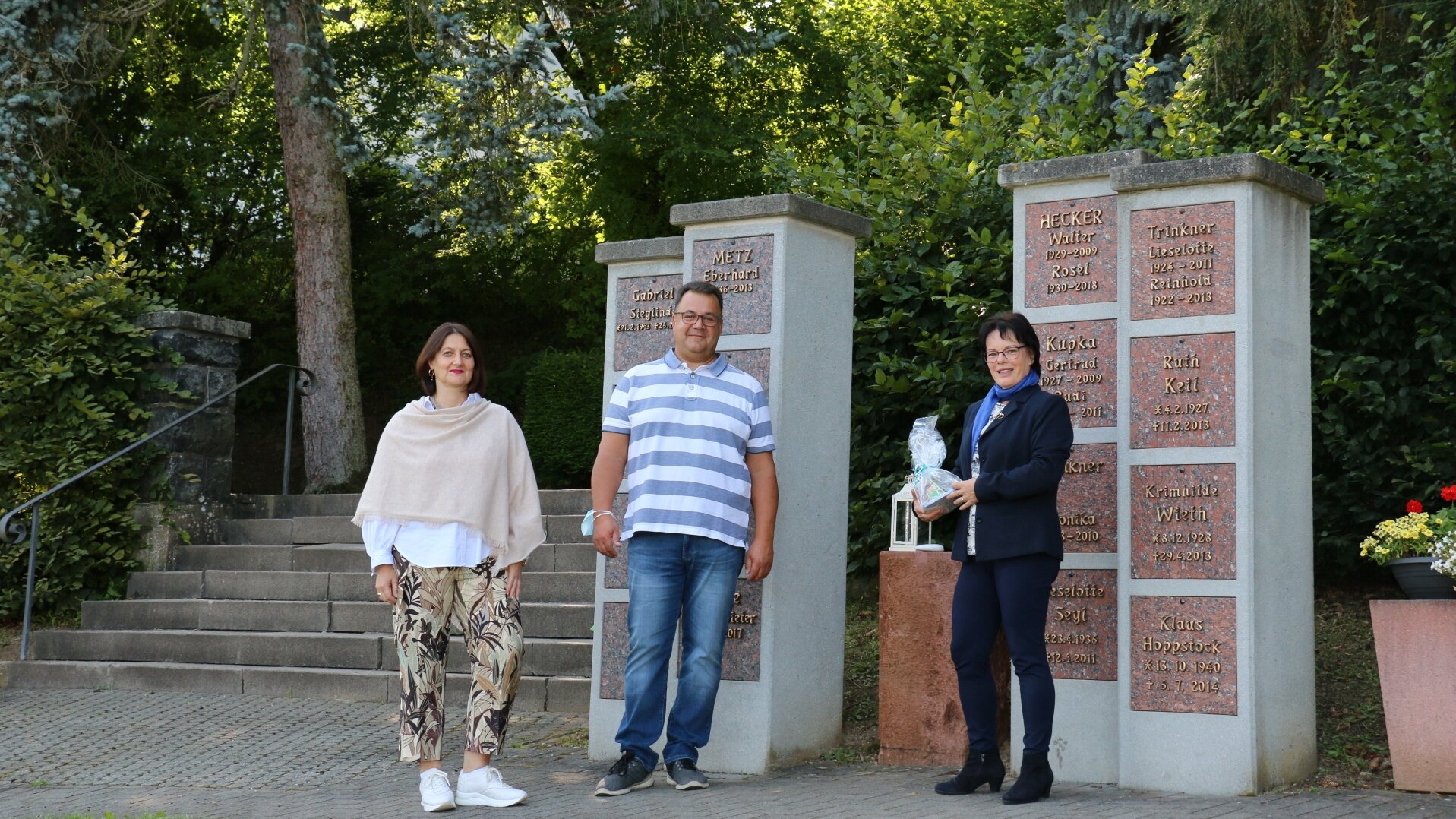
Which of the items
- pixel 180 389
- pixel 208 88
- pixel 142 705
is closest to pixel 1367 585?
pixel 142 705

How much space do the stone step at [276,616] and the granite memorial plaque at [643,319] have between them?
196 centimetres

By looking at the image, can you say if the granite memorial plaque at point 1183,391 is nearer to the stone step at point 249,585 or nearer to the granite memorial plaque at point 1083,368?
the granite memorial plaque at point 1083,368

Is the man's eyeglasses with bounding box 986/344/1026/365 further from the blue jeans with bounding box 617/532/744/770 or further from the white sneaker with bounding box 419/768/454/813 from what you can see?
the white sneaker with bounding box 419/768/454/813

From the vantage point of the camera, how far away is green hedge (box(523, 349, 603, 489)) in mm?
15773

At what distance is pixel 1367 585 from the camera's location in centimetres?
797

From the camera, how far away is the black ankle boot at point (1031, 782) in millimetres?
4977

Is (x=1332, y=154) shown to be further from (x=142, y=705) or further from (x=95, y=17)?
(x=95, y=17)

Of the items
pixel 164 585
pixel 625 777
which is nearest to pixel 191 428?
pixel 164 585

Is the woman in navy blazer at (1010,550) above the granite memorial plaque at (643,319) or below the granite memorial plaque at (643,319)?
below

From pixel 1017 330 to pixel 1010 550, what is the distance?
0.81 metres

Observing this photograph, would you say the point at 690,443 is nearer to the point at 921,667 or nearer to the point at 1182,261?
the point at 921,667

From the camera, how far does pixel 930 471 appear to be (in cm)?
532

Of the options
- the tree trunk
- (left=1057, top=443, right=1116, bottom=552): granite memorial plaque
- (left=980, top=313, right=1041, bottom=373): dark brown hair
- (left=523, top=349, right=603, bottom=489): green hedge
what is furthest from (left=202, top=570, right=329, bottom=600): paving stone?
(left=523, top=349, right=603, bottom=489): green hedge

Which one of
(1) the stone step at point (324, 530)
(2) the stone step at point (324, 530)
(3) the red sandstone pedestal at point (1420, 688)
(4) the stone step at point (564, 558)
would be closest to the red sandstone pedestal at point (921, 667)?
(3) the red sandstone pedestal at point (1420, 688)
